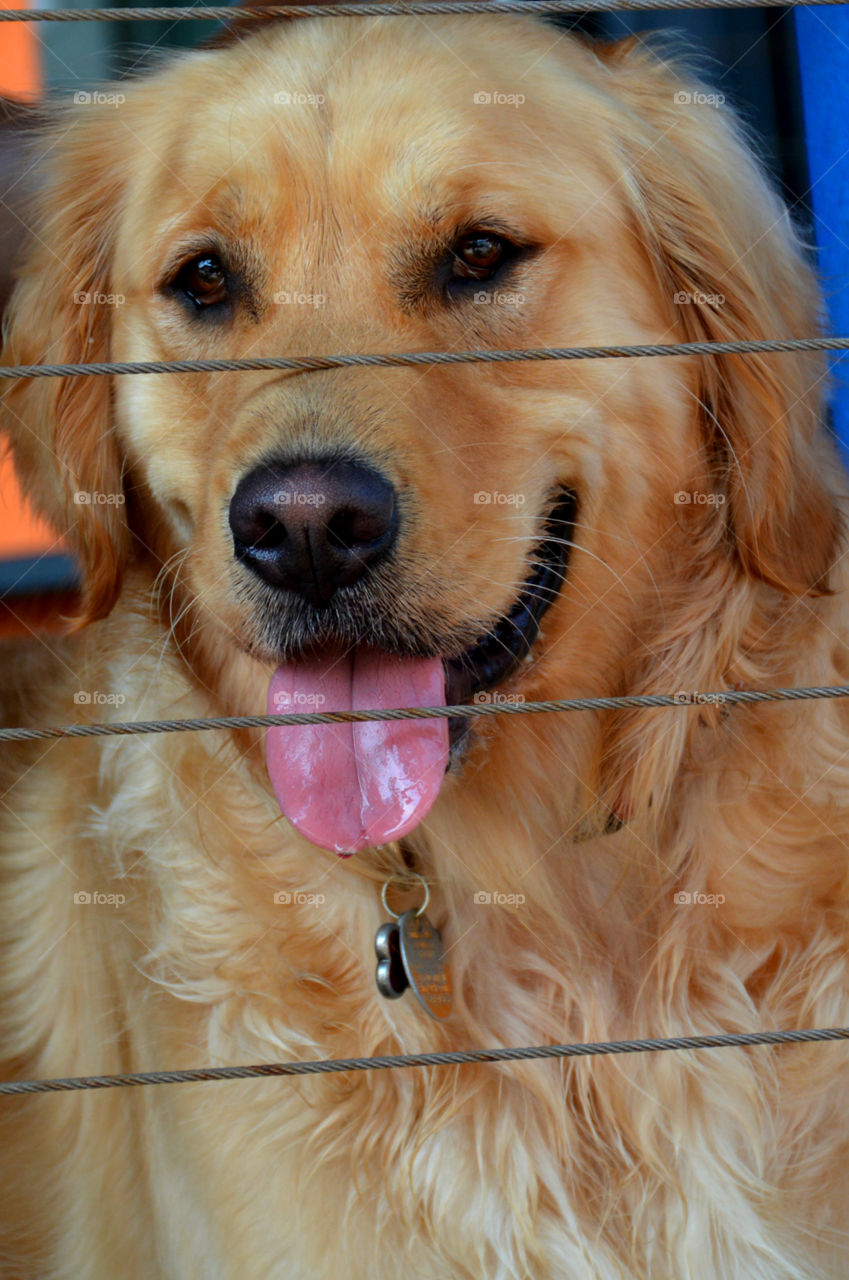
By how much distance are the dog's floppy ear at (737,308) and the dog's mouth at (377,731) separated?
9.3 inches

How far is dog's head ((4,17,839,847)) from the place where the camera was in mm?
1298

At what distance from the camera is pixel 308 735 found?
1.35m

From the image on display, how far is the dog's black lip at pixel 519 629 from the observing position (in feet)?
4.53

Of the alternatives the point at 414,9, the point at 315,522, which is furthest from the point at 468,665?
the point at 414,9

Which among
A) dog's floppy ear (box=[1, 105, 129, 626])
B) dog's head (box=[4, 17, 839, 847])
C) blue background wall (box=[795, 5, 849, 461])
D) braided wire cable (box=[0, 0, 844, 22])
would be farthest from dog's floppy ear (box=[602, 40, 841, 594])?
dog's floppy ear (box=[1, 105, 129, 626])

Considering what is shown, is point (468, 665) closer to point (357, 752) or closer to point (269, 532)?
point (357, 752)

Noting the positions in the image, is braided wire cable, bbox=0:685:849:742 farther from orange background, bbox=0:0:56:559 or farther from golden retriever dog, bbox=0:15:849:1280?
orange background, bbox=0:0:56:559

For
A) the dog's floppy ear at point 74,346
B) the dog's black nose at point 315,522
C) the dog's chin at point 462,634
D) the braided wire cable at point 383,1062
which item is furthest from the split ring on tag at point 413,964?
the dog's floppy ear at point 74,346

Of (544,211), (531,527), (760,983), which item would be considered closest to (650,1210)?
(760,983)

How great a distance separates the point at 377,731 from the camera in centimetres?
132

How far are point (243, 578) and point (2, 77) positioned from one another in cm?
74

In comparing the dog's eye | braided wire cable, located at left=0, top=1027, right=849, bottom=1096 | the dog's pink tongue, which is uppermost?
the dog's eye

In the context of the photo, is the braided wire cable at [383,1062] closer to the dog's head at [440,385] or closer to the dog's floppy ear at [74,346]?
the dog's head at [440,385]

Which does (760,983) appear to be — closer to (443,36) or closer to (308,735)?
(308,735)
